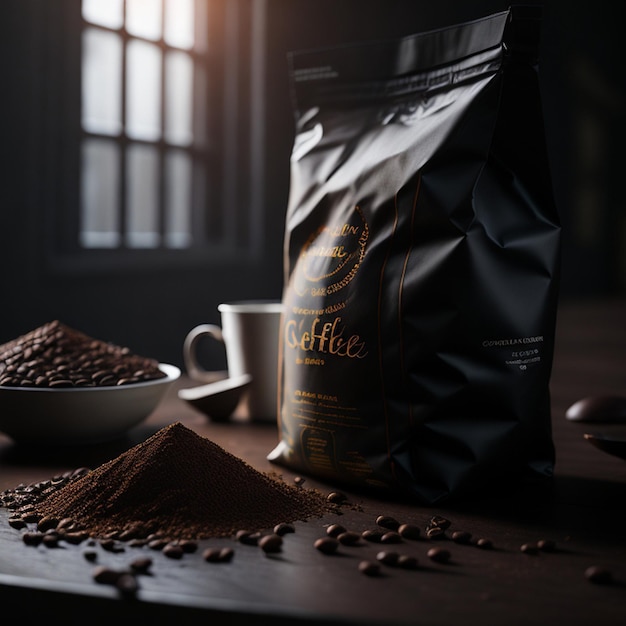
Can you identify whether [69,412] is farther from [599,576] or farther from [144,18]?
[144,18]

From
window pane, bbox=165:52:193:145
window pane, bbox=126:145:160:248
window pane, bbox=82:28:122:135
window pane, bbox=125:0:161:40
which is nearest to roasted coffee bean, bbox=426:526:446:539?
window pane, bbox=82:28:122:135

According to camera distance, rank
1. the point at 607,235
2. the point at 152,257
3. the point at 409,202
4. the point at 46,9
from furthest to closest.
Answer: the point at 607,235 < the point at 152,257 < the point at 46,9 < the point at 409,202

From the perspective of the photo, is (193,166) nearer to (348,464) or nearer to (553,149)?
(348,464)

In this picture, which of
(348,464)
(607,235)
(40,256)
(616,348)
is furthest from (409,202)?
(607,235)

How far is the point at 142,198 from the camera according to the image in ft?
11.1

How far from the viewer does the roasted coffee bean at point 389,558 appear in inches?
23.0

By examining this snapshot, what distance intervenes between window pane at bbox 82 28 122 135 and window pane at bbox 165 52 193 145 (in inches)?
14.0

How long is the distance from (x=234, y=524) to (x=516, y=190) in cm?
39

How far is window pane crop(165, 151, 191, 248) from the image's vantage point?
11.5 feet

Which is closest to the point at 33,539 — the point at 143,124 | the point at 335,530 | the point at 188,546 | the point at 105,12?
the point at 188,546

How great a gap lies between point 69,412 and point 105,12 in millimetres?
2468

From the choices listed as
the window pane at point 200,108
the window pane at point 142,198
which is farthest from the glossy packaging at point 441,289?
the window pane at point 200,108

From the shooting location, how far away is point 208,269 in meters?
3.76

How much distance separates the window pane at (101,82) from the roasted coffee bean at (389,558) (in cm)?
262
